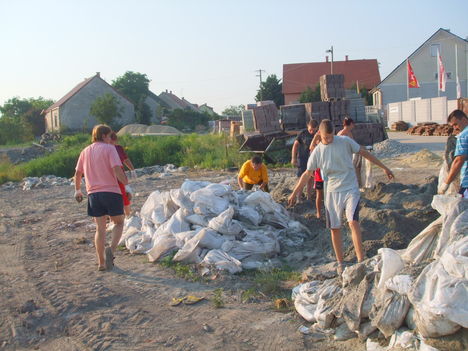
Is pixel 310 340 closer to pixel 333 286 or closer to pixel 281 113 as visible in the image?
pixel 333 286

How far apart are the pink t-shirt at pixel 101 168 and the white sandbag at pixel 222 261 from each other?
1.36 meters

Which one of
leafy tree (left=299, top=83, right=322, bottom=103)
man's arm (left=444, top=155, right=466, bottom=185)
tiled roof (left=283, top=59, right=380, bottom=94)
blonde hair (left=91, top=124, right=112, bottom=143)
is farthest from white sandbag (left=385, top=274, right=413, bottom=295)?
tiled roof (left=283, top=59, right=380, bottom=94)

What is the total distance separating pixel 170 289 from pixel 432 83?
47.6 meters

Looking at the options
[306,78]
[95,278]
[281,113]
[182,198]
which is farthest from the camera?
[306,78]

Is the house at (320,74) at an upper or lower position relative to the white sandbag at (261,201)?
upper

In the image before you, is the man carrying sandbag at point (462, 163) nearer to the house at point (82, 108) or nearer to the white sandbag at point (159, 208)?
→ the white sandbag at point (159, 208)

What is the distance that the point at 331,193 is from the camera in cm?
559

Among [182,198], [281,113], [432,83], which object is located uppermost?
[432,83]

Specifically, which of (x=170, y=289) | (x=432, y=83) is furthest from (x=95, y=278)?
(x=432, y=83)

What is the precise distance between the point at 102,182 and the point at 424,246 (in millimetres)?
3657

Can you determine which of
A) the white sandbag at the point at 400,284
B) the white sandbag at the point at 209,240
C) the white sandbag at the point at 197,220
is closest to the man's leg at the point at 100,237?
the white sandbag at the point at 209,240

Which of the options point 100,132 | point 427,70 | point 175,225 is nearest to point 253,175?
point 175,225

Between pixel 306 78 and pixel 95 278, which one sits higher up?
pixel 306 78

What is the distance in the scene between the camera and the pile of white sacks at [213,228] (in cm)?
632
